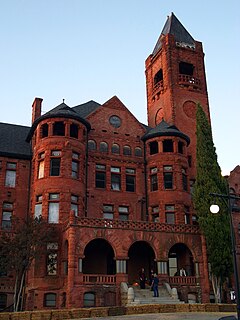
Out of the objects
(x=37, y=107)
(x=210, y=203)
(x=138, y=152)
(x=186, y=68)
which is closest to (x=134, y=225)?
(x=210, y=203)

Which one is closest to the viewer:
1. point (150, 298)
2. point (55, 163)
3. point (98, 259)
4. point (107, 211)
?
point (150, 298)

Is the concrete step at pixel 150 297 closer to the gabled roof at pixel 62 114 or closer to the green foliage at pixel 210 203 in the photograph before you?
the green foliage at pixel 210 203

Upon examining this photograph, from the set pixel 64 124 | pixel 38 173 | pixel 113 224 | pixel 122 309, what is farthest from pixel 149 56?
pixel 122 309

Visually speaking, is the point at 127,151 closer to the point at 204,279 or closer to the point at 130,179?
the point at 130,179

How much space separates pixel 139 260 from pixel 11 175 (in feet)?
48.0

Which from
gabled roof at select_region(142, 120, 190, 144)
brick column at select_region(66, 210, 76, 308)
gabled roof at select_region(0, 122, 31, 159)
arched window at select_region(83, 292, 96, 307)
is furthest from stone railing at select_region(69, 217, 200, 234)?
gabled roof at select_region(0, 122, 31, 159)

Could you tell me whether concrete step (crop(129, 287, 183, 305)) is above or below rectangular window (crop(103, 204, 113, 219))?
below

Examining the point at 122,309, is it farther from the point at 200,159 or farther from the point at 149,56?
the point at 149,56

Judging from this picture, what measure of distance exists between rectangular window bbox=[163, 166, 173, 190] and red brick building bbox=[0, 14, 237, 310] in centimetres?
10

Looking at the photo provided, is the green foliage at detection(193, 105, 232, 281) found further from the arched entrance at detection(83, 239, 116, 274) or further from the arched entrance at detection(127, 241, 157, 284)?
the arched entrance at detection(83, 239, 116, 274)

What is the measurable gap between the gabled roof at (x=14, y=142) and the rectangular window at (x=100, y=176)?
22.7 feet

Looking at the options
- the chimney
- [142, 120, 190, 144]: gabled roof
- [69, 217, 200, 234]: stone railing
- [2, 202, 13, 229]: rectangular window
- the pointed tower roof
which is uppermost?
the pointed tower roof

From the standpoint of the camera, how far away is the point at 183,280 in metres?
34.3

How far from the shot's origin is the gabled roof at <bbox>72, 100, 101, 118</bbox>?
45594 mm
